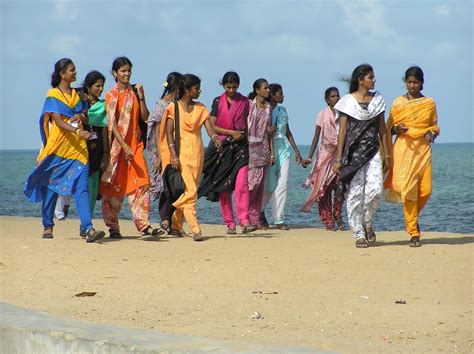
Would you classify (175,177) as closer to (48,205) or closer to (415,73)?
(48,205)

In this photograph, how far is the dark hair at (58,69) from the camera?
454 inches

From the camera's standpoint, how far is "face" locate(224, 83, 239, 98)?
13.2m

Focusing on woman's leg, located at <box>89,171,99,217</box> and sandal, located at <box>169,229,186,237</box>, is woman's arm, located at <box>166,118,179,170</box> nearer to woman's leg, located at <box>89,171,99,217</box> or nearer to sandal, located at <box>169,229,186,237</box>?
woman's leg, located at <box>89,171,99,217</box>

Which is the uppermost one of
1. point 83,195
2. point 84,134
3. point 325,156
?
point 84,134

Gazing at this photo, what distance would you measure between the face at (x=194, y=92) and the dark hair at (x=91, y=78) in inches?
36.3

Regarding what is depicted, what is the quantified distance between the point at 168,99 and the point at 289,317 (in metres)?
6.12

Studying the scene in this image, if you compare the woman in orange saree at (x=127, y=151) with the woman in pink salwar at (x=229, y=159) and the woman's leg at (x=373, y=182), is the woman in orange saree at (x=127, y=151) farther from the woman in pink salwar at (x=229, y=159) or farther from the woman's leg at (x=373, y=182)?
the woman's leg at (x=373, y=182)

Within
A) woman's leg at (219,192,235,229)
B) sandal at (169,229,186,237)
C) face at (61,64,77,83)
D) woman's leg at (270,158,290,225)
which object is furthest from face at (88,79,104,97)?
woman's leg at (270,158,290,225)

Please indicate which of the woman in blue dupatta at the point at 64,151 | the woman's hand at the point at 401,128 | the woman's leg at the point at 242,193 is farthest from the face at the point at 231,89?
the woman's hand at the point at 401,128

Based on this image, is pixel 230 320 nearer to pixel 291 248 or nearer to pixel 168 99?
pixel 291 248

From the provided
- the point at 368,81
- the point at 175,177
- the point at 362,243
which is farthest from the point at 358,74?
the point at 175,177

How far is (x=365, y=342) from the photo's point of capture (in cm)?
686

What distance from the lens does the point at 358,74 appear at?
11289 mm

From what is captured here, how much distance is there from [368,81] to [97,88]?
9.33 ft
